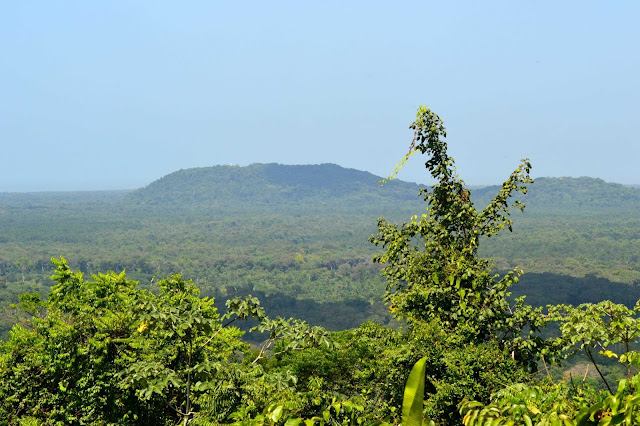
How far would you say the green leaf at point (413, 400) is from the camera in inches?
85.2

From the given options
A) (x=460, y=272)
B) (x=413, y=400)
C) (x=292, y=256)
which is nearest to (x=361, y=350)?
(x=460, y=272)

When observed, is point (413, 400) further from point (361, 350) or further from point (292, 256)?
point (292, 256)

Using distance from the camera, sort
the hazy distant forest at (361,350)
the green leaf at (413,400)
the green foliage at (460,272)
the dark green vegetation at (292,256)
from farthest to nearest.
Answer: the dark green vegetation at (292,256) < the green foliage at (460,272) < the hazy distant forest at (361,350) < the green leaf at (413,400)

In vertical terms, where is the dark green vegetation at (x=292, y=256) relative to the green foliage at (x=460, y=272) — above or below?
below

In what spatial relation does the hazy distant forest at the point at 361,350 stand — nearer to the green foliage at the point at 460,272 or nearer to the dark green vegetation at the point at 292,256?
the green foliage at the point at 460,272

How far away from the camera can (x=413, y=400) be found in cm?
217

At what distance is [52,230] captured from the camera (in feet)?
464

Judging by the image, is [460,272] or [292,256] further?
[292,256]

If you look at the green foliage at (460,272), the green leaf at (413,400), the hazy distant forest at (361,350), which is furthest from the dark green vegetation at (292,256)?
Result: the green leaf at (413,400)

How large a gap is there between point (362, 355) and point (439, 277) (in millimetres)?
3723

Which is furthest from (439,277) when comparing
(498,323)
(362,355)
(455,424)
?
(362,355)

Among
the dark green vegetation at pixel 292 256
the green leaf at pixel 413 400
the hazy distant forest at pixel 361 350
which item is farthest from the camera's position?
the dark green vegetation at pixel 292 256

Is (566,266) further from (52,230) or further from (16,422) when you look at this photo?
(52,230)

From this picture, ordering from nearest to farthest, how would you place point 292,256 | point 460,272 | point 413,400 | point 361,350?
point 413,400
point 460,272
point 361,350
point 292,256
